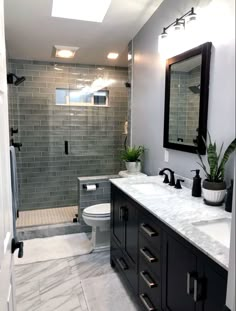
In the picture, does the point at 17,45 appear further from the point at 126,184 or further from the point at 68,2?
the point at 126,184

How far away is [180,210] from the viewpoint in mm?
1635

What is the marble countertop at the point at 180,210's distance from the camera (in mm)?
1150

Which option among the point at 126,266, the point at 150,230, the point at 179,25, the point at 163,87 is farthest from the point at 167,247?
the point at 179,25

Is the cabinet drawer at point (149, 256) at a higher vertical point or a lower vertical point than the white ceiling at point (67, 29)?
lower

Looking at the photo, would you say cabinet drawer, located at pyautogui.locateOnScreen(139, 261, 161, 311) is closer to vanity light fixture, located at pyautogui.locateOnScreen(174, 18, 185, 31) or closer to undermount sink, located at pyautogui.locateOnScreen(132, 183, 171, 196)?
undermount sink, located at pyautogui.locateOnScreen(132, 183, 171, 196)

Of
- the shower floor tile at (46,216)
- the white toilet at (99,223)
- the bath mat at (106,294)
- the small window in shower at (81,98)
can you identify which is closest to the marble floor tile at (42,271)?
the bath mat at (106,294)

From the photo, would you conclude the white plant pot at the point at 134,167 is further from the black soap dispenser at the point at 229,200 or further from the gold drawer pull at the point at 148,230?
the black soap dispenser at the point at 229,200

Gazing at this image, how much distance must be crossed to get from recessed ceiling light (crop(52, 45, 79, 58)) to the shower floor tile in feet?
7.30

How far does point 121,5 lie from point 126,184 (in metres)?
1.73

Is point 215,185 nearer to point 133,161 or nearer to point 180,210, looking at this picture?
point 180,210

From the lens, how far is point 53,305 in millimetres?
2006

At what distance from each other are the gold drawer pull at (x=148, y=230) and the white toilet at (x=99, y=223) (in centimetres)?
98

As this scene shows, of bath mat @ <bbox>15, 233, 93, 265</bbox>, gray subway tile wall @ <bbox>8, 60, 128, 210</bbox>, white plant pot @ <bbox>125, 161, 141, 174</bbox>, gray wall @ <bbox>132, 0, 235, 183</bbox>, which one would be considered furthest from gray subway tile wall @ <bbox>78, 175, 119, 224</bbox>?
gray subway tile wall @ <bbox>8, 60, 128, 210</bbox>

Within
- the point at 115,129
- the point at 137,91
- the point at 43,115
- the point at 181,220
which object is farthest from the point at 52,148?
the point at 181,220
